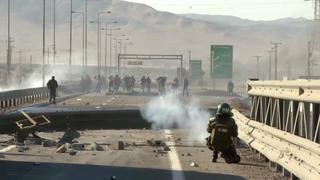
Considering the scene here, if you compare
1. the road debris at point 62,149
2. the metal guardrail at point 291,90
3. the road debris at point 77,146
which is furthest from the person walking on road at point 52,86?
the metal guardrail at point 291,90

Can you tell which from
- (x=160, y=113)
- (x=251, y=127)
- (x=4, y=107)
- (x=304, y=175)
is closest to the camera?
(x=304, y=175)

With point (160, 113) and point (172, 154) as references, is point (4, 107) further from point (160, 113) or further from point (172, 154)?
point (172, 154)

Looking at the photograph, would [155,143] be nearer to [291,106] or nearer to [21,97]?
[291,106]

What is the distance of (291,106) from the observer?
13758 millimetres

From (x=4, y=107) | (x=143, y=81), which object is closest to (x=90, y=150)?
(x=4, y=107)

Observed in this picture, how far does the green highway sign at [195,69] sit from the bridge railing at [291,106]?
84.7 m

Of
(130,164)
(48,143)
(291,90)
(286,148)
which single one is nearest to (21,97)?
(48,143)

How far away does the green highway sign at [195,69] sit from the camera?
102875 millimetres

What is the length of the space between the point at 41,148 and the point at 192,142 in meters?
4.52

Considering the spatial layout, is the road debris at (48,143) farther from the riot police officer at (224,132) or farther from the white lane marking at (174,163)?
the riot police officer at (224,132)

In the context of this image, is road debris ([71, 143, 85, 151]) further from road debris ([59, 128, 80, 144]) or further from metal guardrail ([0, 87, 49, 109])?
metal guardrail ([0, 87, 49, 109])

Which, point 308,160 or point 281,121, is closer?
point 308,160

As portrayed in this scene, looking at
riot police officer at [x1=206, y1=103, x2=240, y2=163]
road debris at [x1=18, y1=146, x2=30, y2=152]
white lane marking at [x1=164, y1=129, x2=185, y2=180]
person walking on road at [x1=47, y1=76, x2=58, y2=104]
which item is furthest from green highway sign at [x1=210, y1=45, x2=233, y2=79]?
riot police officer at [x1=206, y1=103, x2=240, y2=163]

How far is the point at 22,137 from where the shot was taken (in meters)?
19.8
